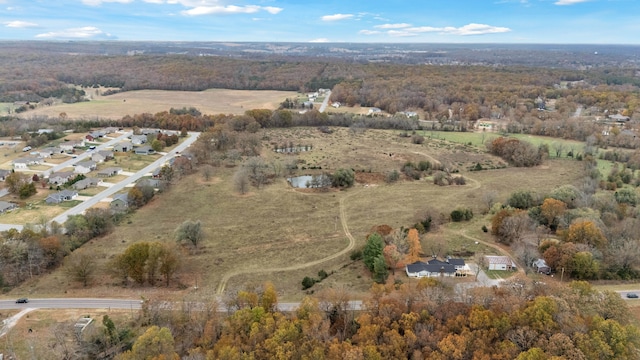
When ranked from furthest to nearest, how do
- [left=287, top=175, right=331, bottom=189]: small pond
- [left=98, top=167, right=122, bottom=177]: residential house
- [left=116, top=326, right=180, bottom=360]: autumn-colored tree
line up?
1. [left=98, top=167, right=122, bottom=177]: residential house
2. [left=287, top=175, right=331, bottom=189]: small pond
3. [left=116, top=326, right=180, bottom=360]: autumn-colored tree

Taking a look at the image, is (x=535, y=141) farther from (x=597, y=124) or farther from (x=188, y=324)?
(x=188, y=324)

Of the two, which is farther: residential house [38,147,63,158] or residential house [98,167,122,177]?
residential house [38,147,63,158]

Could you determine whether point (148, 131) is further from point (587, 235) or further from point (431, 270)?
point (587, 235)

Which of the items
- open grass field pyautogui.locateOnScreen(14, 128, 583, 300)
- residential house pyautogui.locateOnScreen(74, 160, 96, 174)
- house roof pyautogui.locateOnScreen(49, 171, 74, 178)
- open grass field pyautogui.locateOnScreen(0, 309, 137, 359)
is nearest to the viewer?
open grass field pyautogui.locateOnScreen(0, 309, 137, 359)

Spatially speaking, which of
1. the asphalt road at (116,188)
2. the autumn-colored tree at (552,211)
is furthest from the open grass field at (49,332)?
the autumn-colored tree at (552,211)

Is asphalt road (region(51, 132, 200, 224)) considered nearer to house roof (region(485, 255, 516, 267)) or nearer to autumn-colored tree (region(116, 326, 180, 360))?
autumn-colored tree (region(116, 326, 180, 360))

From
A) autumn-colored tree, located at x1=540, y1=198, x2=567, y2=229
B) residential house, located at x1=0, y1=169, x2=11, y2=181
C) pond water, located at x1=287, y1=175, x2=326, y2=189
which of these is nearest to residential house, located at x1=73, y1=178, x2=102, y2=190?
residential house, located at x1=0, y1=169, x2=11, y2=181
